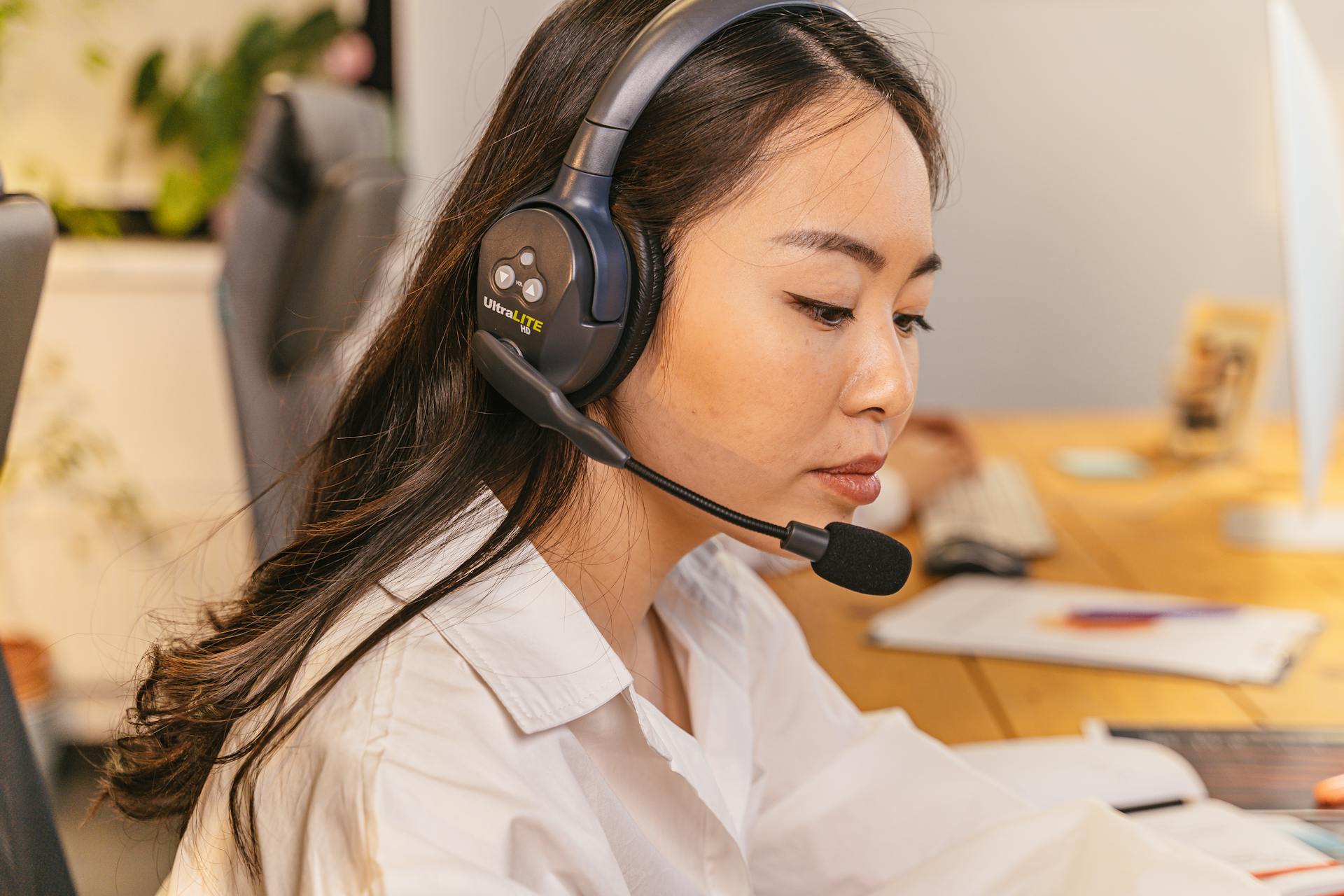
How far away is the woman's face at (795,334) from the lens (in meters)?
0.59

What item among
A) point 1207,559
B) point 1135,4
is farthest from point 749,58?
point 1135,4

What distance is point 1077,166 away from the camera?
2.54m

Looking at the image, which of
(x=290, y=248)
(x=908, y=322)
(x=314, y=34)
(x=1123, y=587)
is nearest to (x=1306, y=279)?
(x=1123, y=587)

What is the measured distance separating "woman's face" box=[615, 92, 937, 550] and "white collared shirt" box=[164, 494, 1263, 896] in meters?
0.11

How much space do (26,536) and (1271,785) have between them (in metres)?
2.21

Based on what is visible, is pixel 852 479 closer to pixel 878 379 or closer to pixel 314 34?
pixel 878 379

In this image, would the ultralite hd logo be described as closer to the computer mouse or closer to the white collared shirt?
the white collared shirt

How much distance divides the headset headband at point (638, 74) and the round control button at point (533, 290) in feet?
0.19

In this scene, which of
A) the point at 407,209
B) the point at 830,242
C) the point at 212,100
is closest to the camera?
the point at 830,242

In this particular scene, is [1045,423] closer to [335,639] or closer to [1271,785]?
[1271,785]

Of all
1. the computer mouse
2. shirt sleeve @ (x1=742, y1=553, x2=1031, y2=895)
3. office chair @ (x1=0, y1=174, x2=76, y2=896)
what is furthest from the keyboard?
office chair @ (x1=0, y1=174, x2=76, y2=896)

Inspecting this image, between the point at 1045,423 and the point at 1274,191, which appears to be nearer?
the point at 1045,423

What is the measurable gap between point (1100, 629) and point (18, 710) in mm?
931

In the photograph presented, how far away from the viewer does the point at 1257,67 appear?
2.47 meters
